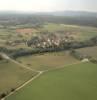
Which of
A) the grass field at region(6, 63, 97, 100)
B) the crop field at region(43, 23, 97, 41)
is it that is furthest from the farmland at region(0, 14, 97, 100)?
the crop field at region(43, 23, 97, 41)

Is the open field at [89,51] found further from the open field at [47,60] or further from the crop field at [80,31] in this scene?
the crop field at [80,31]

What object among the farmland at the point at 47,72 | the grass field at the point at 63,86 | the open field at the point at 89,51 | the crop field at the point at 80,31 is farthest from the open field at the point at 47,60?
the crop field at the point at 80,31

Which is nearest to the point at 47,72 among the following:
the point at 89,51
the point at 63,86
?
the point at 63,86

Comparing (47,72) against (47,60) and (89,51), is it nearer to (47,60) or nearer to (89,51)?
(47,60)

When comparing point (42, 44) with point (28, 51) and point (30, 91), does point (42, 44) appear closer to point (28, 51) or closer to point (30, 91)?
point (28, 51)

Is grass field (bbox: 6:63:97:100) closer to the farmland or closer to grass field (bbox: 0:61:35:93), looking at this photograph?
the farmland
